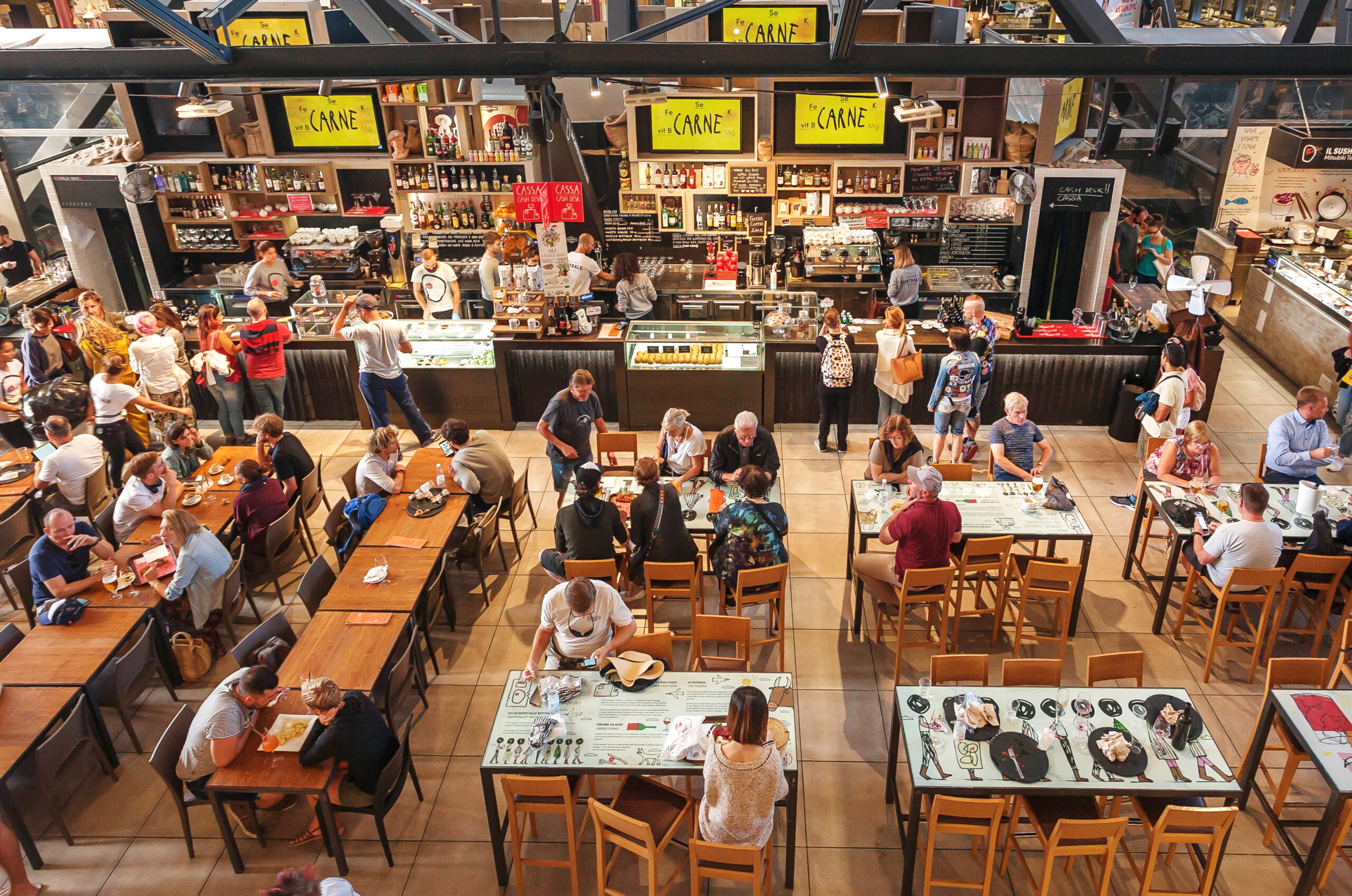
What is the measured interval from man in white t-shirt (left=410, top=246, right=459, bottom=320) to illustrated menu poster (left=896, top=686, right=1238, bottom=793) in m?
6.79

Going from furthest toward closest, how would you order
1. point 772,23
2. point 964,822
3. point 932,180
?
point 932,180, point 772,23, point 964,822

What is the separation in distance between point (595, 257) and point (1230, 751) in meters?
8.68

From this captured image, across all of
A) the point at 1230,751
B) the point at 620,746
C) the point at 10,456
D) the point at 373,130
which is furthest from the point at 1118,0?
the point at 10,456

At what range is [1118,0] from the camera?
501 inches

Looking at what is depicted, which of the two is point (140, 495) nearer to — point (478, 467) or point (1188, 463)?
point (478, 467)

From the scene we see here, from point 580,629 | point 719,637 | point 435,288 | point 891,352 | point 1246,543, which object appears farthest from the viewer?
point 435,288

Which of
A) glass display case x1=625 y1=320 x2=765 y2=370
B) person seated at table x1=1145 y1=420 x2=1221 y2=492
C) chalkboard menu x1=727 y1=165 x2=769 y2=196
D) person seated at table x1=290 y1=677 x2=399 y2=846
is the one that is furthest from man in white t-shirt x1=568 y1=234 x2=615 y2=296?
person seated at table x1=290 y1=677 x2=399 y2=846

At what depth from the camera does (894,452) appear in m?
7.03

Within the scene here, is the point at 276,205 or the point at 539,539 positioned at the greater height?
the point at 276,205

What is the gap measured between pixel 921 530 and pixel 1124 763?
6.09 ft

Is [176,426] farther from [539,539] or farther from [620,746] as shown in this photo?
[620,746]

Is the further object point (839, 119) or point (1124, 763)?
point (839, 119)

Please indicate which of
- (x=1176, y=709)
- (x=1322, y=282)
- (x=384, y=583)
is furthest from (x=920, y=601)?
(x=1322, y=282)

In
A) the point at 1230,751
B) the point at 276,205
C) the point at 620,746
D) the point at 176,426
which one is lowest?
the point at 1230,751
